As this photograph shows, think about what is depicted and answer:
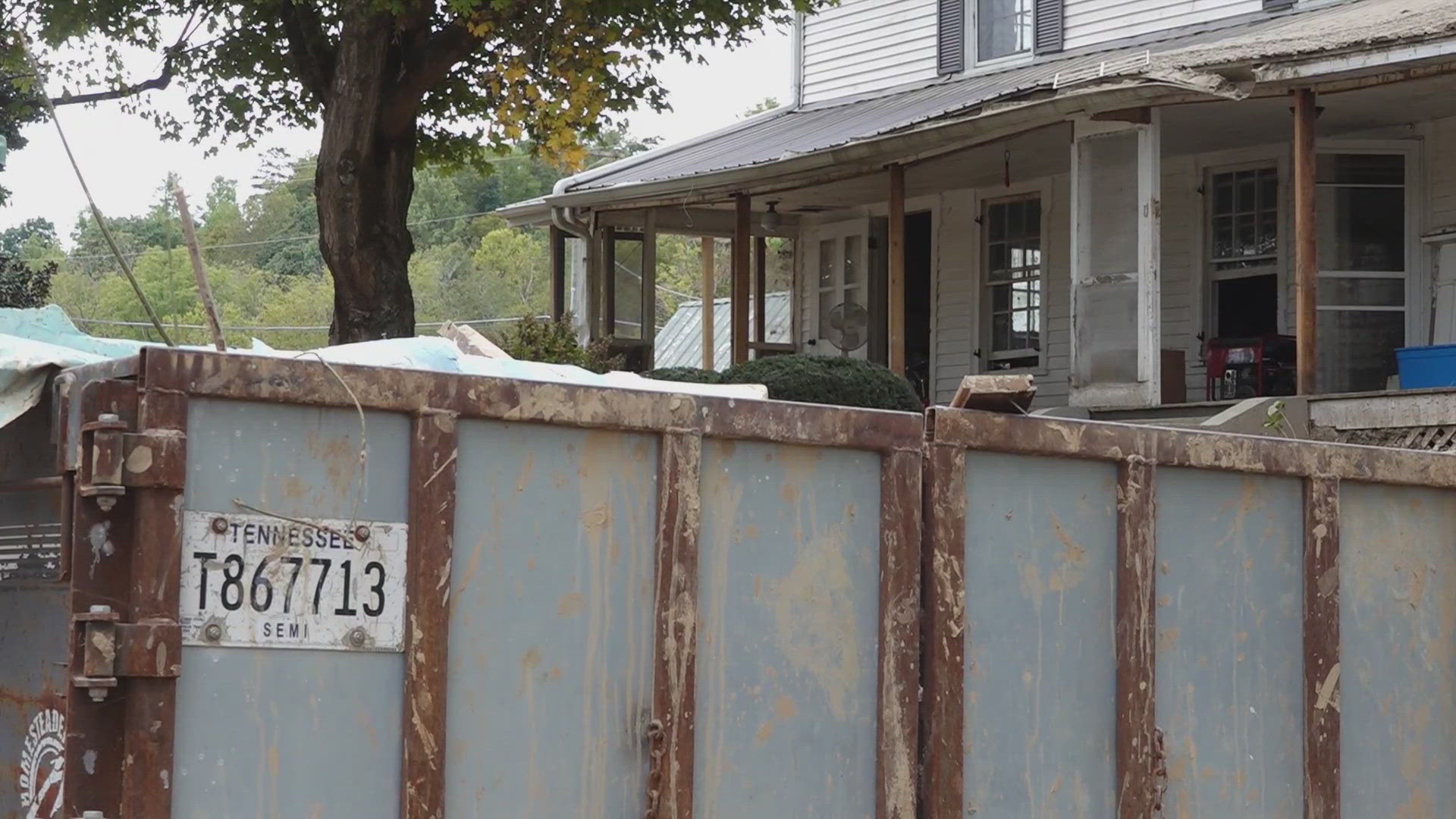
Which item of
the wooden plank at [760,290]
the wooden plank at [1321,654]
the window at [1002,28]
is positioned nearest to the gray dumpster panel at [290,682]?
the wooden plank at [1321,654]

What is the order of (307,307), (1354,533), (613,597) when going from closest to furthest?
(613,597)
(1354,533)
(307,307)

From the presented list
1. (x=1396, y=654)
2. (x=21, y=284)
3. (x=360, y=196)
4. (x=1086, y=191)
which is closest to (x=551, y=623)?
(x=1396, y=654)

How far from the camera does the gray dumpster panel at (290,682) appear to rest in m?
3.60

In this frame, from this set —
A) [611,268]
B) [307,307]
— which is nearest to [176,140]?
[611,268]

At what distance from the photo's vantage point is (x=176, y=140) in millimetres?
16656

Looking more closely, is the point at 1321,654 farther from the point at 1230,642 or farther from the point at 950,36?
the point at 950,36

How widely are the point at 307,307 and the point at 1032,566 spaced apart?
187ft

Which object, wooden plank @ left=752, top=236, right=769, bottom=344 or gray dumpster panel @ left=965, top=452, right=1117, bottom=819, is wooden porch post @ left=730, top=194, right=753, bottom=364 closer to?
wooden plank @ left=752, top=236, right=769, bottom=344

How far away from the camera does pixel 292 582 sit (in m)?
3.72

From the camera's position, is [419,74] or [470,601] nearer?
[470,601]

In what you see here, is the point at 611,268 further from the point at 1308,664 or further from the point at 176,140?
the point at 1308,664

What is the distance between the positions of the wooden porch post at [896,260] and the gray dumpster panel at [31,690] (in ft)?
39.3

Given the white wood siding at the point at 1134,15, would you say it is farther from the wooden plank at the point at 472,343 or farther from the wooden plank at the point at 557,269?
the wooden plank at the point at 472,343

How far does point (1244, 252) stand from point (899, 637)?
12.7 metres
